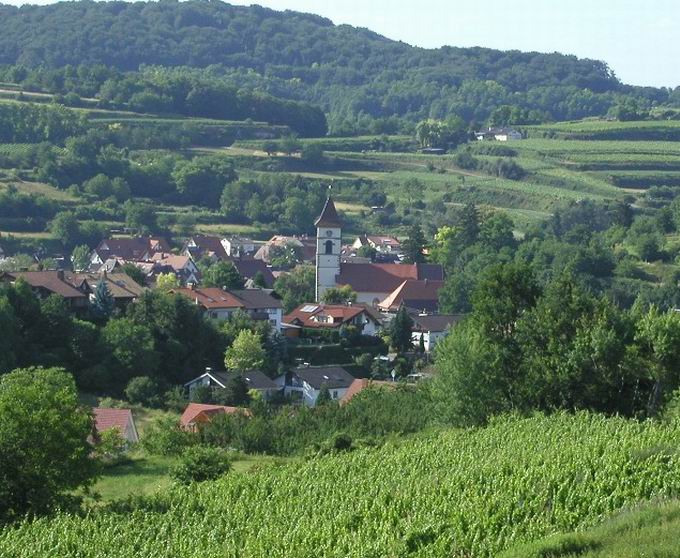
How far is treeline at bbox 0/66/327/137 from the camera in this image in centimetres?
12100

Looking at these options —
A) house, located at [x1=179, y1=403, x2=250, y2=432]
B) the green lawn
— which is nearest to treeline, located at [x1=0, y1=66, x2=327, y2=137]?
house, located at [x1=179, y1=403, x2=250, y2=432]

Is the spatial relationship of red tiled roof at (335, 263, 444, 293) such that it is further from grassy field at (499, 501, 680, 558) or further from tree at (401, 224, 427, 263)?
grassy field at (499, 501, 680, 558)

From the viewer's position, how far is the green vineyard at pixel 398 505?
19.6 m

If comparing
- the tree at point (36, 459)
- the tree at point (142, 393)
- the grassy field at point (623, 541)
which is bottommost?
the tree at point (142, 393)

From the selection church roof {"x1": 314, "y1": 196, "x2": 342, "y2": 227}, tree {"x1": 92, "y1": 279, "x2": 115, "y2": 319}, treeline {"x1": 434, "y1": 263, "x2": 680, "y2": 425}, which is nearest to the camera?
treeline {"x1": 434, "y1": 263, "x2": 680, "y2": 425}

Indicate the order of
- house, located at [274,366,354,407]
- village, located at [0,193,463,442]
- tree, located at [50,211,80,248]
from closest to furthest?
village, located at [0,193,463,442] → house, located at [274,366,354,407] → tree, located at [50,211,80,248]

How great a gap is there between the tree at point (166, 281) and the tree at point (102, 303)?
6.86m

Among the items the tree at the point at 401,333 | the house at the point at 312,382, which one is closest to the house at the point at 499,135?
the tree at the point at 401,333

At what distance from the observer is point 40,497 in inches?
949

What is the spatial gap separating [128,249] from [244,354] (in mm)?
31847

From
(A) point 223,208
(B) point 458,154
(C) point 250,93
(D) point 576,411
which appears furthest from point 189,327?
(C) point 250,93

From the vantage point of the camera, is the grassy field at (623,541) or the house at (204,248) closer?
the grassy field at (623,541)

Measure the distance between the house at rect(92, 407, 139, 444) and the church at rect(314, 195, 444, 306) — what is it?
34.4 metres

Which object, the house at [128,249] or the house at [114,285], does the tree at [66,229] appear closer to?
the house at [128,249]
